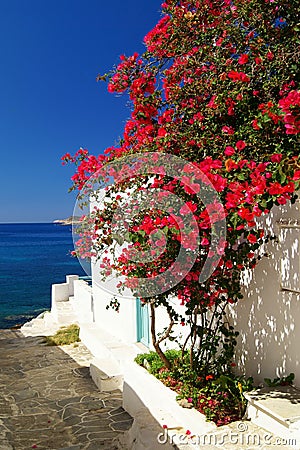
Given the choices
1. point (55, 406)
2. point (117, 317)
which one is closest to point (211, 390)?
point (55, 406)

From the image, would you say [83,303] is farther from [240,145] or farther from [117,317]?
→ [240,145]

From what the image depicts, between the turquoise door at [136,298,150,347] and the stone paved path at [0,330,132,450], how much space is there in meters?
1.18

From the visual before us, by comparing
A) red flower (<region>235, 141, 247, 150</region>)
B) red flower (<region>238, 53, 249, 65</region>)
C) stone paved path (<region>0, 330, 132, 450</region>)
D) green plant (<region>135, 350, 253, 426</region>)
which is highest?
red flower (<region>238, 53, 249, 65</region>)

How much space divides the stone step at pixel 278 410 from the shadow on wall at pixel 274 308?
0.24m

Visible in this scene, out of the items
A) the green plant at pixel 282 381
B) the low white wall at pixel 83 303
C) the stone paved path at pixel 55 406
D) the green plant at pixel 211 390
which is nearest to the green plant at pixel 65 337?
the low white wall at pixel 83 303

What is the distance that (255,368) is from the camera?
524cm

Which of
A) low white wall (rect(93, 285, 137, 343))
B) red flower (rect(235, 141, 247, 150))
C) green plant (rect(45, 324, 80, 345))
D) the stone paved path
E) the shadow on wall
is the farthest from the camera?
green plant (rect(45, 324, 80, 345))

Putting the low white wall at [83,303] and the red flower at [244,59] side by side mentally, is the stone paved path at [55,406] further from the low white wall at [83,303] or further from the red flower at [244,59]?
the red flower at [244,59]

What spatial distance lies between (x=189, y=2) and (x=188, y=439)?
4524 mm

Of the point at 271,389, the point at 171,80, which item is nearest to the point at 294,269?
the point at 271,389

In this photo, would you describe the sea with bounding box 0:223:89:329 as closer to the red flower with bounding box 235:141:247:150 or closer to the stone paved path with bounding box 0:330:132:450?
the stone paved path with bounding box 0:330:132:450

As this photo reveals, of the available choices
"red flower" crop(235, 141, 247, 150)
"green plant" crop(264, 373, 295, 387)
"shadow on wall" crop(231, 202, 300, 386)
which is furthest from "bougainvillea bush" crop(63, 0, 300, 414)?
"green plant" crop(264, 373, 295, 387)

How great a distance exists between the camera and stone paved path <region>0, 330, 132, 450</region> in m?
5.86

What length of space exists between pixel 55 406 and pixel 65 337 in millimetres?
4140
